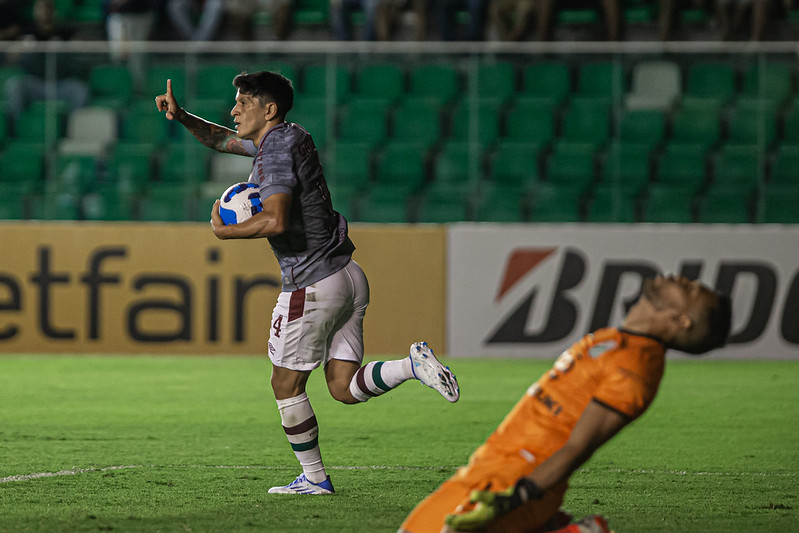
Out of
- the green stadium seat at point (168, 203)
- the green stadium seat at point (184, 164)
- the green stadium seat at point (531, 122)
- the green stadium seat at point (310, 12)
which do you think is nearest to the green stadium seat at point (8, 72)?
the green stadium seat at point (184, 164)

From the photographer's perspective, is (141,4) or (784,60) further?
(141,4)

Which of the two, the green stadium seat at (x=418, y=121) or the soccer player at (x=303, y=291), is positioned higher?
the green stadium seat at (x=418, y=121)

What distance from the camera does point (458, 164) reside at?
1246 centimetres

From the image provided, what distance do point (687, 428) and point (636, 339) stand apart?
186 inches

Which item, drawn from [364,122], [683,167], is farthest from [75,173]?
[683,167]

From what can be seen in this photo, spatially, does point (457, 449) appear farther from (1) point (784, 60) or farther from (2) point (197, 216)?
(1) point (784, 60)

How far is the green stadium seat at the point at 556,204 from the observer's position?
12.2 meters

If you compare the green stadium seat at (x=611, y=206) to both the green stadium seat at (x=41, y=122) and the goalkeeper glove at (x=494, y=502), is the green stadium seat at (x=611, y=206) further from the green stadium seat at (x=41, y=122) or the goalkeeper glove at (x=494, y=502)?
the goalkeeper glove at (x=494, y=502)

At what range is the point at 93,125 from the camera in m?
12.5

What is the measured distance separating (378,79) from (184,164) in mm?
2177

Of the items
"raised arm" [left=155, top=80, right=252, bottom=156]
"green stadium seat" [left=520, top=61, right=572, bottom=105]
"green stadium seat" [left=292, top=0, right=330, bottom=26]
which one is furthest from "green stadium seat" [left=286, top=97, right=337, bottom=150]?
"raised arm" [left=155, top=80, right=252, bottom=156]

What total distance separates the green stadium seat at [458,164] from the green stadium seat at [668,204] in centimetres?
172

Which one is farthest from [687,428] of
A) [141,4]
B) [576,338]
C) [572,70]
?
[141,4]

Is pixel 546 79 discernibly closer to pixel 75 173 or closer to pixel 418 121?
pixel 418 121
